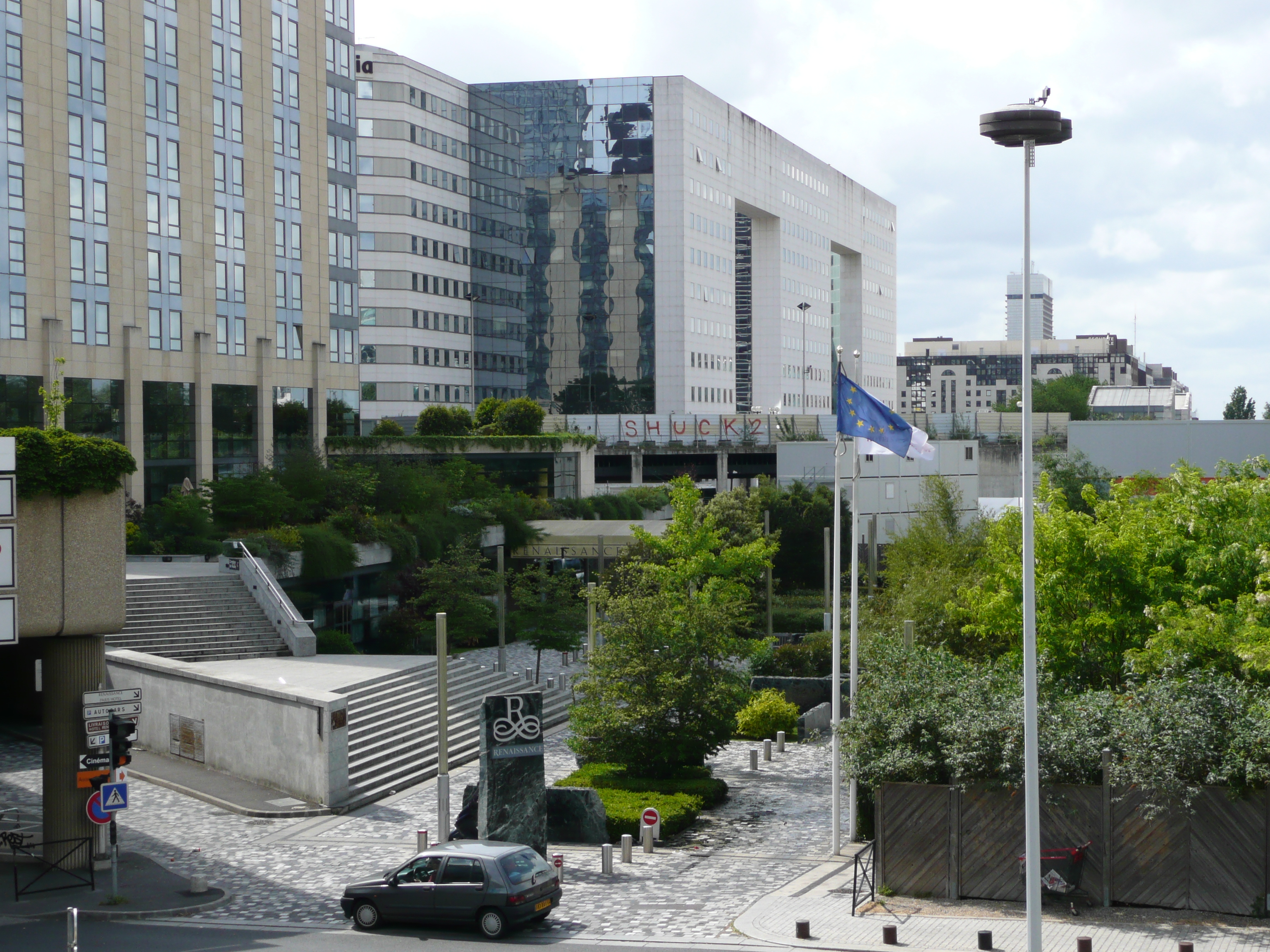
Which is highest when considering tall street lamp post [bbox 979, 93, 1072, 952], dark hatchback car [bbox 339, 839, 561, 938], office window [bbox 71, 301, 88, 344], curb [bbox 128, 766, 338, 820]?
office window [bbox 71, 301, 88, 344]

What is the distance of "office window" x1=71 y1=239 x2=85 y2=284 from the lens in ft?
181

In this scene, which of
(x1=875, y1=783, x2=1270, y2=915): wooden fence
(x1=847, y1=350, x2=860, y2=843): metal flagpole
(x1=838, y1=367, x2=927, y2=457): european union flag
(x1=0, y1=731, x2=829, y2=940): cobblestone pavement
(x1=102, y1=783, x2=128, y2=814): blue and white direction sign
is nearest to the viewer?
(x1=875, y1=783, x2=1270, y2=915): wooden fence

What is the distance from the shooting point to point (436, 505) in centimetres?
5469

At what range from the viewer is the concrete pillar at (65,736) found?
74.3 feet

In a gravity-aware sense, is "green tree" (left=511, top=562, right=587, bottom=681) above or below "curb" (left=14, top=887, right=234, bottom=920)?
above

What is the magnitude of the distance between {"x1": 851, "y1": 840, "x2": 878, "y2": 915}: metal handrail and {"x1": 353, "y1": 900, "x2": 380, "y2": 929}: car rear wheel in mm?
7427

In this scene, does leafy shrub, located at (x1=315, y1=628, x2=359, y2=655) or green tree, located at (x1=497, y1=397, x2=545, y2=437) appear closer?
leafy shrub, located at (x1=315, y1=628, x2=359, y2=655)

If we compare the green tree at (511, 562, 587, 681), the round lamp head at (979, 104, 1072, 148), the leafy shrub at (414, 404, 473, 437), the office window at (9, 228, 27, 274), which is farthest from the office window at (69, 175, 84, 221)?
the round lamp head at (979, 104, 1072, 148)

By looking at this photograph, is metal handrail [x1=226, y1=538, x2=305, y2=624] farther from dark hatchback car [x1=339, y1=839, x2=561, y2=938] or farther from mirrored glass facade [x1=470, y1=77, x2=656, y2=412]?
mirrored glass facade [x1=470, y1=77, x2=656, y2=412]

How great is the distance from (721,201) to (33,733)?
334ft

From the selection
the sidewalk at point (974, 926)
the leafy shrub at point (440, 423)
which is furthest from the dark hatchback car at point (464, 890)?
the leafy shrub at point (440, 423)

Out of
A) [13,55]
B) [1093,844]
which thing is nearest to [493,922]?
[1093,844]

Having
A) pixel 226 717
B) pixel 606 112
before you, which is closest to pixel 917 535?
pixel 226 717

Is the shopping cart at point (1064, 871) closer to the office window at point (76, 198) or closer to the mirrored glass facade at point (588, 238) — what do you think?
the office window at point (76, 198)
